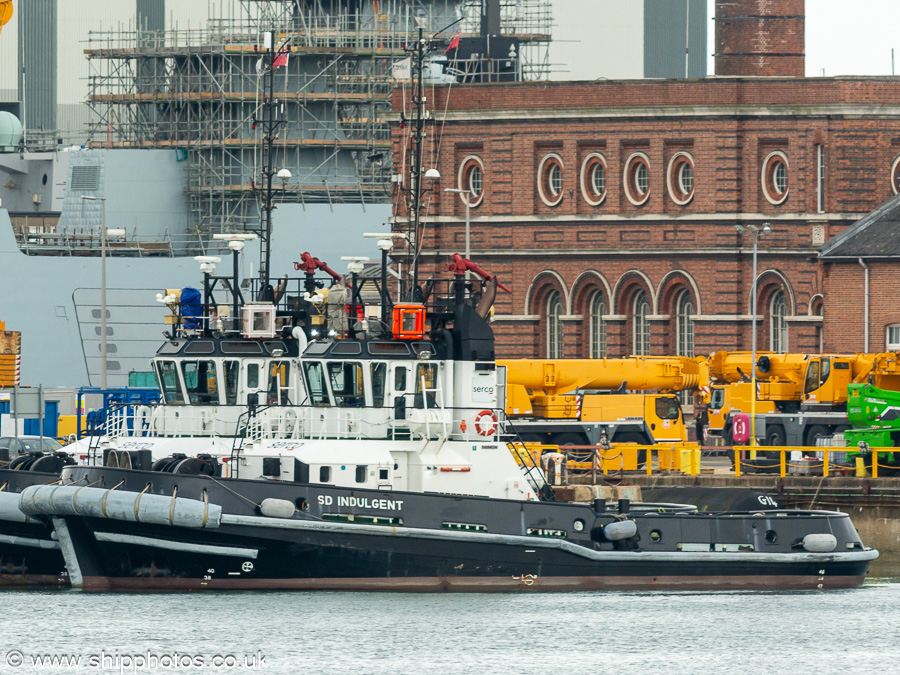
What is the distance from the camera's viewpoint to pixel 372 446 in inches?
1286

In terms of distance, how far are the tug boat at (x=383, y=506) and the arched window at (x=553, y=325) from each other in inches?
1451

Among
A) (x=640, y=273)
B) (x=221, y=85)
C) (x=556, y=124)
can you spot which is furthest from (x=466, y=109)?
(x=221, y=85)

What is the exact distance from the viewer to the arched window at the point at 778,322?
2744 inches

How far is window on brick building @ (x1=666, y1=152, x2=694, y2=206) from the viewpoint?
229ft

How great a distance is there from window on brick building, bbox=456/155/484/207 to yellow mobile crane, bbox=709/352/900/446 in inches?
727

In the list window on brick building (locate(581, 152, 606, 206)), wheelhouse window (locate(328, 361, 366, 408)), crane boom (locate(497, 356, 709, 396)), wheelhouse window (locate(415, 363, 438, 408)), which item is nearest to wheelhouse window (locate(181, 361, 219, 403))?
wheelhouse window (locate(328, 361, 366, 408))

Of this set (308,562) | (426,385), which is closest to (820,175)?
(426,385)

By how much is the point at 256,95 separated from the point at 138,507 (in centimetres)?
5145

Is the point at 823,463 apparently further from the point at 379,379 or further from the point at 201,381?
the point at 201,381

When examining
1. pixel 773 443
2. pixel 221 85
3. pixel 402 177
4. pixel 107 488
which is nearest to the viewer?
pixel 107 488

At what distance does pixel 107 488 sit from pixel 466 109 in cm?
4185

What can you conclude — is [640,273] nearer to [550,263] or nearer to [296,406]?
[550,263]

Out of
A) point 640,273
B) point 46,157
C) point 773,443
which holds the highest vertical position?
point 46,157

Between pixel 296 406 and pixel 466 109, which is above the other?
pixel 466 109
